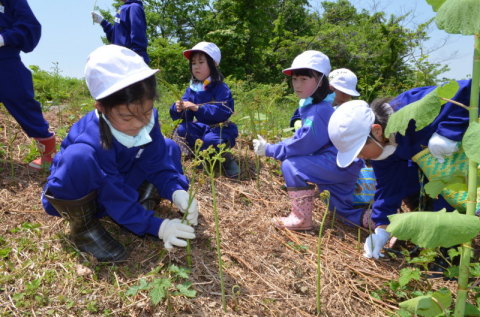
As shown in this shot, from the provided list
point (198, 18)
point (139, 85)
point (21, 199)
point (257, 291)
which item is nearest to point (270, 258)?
point (257, 291)

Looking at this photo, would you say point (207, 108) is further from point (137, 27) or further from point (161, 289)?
point (161, 289)

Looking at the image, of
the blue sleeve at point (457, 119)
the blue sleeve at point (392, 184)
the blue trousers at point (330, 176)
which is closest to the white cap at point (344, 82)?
A: the blue trousers at point (330, 176)

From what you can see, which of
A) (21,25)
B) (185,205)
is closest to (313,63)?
(185,205)

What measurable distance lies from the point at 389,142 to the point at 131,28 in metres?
2.69

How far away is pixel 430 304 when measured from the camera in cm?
120

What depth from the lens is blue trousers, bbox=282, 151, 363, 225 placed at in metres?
2.43

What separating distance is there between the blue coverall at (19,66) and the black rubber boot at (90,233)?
3.58 ft

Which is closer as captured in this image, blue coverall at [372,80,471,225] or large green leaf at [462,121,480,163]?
large green leaf at [462,121,480,163]

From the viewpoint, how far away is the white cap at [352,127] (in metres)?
1.93

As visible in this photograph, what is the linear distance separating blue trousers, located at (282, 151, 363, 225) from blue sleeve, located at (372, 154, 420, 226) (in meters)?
0.17

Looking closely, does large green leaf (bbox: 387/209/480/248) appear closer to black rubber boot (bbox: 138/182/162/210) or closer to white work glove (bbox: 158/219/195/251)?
white work glove (bbox: 158/219/195/251)

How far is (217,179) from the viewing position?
9.53 feet

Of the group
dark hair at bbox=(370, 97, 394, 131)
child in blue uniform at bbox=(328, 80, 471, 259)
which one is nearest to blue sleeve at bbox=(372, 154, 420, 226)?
child in blue uniform at bbox=(328, 80, 471, 259)

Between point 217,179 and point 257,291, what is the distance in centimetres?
131
